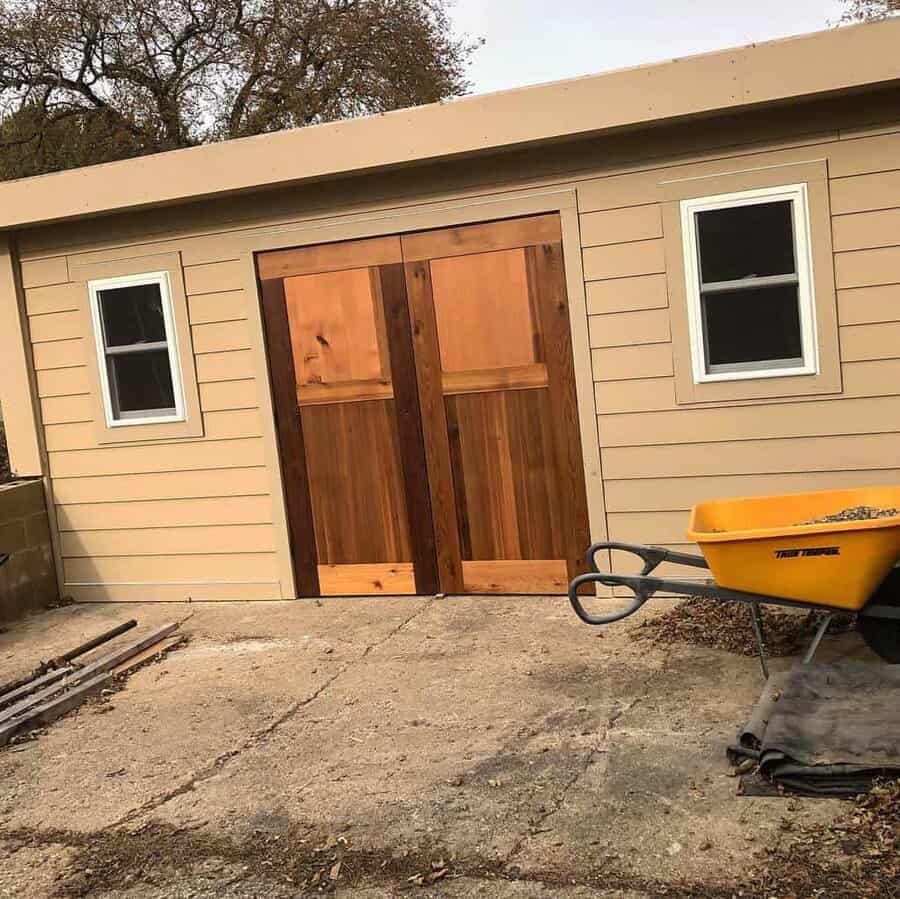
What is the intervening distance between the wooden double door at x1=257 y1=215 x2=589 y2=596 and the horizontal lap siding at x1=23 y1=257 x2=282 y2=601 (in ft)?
0.76

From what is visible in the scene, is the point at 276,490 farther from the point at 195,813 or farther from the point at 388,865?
the point at 388,865

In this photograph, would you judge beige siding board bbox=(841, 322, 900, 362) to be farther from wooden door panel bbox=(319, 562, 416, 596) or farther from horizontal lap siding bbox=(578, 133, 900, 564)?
wooden door panel bbox=(319, 562, 416, 596)

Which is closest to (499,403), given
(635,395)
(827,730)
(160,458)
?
(635,395)

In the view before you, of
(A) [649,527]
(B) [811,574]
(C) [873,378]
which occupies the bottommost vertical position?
(A) [649,527]

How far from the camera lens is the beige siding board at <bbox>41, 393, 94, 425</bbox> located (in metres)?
6.64

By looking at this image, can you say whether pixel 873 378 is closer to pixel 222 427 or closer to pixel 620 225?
pixel 620 225

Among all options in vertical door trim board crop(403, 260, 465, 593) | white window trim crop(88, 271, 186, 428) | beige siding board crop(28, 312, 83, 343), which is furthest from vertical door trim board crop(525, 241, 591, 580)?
beige siding board crop(28, 312, 83, 343)

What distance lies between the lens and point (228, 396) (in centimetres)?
630

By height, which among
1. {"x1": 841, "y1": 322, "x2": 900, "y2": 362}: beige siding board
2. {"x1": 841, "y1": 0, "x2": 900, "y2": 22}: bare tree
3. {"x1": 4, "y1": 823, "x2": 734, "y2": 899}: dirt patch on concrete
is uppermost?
{"x1": 841, "y1": 0, "x2": 900, "y2": 22}: bare tree

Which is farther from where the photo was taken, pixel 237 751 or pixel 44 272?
pixel 44 272

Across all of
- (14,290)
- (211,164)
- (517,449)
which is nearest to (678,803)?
(517,449)

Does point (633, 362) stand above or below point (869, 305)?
below

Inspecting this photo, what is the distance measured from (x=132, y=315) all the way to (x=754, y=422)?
3.92 meters

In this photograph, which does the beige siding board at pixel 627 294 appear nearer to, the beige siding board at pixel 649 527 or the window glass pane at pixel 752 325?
the window glass pane at pixel 752 325
